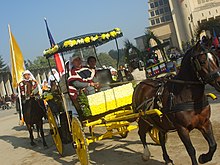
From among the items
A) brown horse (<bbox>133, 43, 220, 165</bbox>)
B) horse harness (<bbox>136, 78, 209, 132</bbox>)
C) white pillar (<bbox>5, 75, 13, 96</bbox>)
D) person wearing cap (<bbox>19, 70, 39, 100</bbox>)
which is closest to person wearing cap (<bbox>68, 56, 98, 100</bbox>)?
horse harness (<bbox>136, 78, 209, 132</bbox>)

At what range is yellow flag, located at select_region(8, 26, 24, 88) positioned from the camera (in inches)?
486

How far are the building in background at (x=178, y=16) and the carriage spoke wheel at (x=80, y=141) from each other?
73.2 meters

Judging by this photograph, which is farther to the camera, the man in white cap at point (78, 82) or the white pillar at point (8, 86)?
the white pillar at point (8, 86)

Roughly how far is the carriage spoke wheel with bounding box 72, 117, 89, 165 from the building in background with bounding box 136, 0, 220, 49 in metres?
73.2

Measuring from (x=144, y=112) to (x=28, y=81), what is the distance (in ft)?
18.8

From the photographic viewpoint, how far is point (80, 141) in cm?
696

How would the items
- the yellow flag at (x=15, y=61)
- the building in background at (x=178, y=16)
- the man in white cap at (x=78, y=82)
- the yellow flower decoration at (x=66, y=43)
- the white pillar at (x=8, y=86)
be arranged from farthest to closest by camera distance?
the building in background at (x=178, y=16), the white pillar at (x=8, y=86), the yellow flag at (x=15, y=61), the man in white cap at (x=78, y=82), the yellow flower decoration at (x=66, y=43)

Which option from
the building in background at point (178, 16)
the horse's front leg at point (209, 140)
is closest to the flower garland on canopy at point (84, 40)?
the horse's front leg at point (209, 140)

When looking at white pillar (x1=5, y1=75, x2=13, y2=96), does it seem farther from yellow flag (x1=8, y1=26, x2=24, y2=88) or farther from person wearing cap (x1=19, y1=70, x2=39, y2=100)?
person wearing cap (x1=19, y1=70, x2=39, y2=100)

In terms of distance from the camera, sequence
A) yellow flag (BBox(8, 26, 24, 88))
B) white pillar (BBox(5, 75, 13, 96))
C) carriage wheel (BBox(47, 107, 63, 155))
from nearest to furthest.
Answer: carriage wheel (BBox(47, 107, 63, 155)) < yellow flag (BBox(8, 26, 24, 88)) < white pillar (BBox(5, 75, 13, 96))

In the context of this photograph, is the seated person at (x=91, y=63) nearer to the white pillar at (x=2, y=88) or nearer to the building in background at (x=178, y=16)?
the white pillar at (x=2, y=88)

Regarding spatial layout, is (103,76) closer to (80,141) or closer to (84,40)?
(84,40)

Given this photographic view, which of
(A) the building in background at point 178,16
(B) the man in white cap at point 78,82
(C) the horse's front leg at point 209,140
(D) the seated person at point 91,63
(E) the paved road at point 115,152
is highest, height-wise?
(A) the building in background at point 178,16

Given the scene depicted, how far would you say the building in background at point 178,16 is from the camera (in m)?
84.8
